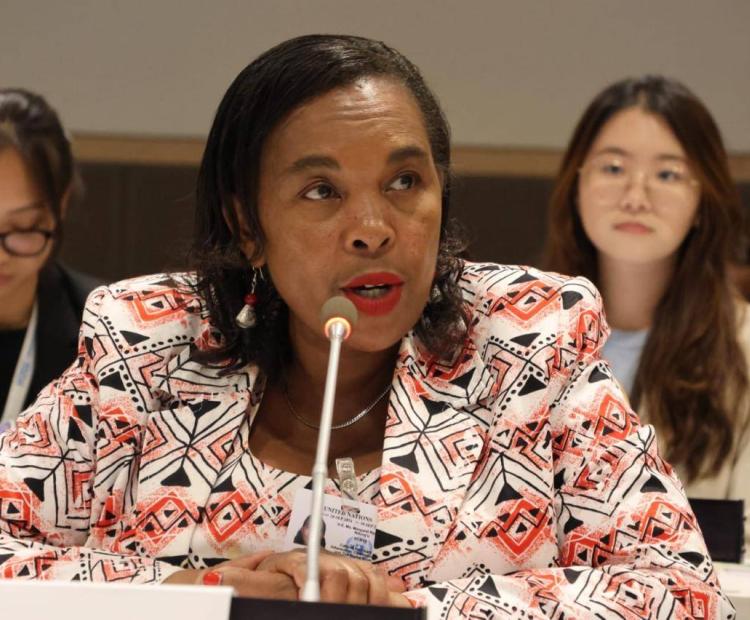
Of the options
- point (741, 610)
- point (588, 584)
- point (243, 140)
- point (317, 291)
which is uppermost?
point (243, 140)

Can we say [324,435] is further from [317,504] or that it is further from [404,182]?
[404,182]

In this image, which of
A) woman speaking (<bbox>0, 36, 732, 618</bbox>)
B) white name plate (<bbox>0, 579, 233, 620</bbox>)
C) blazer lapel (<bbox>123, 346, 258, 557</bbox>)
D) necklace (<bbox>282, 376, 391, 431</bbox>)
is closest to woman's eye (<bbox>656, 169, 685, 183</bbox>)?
woman speaking (<bbox>0, 36, 732, 618</bbox>)

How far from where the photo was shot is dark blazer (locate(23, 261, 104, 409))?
2.65 meters

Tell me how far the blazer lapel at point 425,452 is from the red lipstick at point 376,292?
0.14 metres

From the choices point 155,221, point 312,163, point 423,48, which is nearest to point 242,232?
point 312,163

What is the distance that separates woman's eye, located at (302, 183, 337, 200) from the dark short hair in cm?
121

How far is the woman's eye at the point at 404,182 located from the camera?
1577 mm

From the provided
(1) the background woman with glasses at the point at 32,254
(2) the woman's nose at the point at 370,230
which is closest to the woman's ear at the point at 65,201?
(1) the background woman with glasses at the point at 32,254

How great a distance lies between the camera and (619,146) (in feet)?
9.68

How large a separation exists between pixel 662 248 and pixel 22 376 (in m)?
1.55

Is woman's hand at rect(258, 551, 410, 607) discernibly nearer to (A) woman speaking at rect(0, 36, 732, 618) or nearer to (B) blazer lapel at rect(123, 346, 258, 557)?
(A) woman speaking at rect(0, 36, 732, 618)

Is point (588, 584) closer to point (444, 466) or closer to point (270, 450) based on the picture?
point (444, 466)

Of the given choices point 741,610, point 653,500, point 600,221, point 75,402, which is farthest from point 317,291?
point 600,221

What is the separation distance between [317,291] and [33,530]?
521 mm
